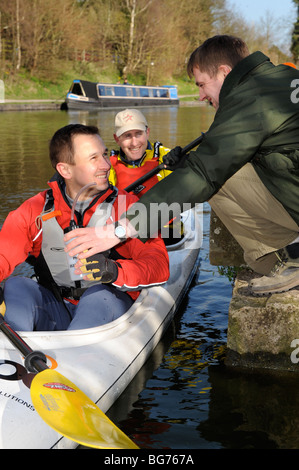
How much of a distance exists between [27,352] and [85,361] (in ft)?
1.11

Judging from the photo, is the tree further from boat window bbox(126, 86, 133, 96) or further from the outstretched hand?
the outstretched hand

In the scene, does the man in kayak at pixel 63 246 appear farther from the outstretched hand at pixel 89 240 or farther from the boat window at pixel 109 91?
the boat window at pixel 109 91

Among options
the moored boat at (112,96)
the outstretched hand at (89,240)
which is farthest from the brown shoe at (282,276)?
→ the moored boat at (112,96)

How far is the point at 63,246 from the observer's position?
10.7 feet

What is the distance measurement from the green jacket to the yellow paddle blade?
2.71 ft

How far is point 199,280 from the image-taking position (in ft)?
17.3

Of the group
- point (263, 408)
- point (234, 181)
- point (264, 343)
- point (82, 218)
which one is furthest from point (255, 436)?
point (82, 218)

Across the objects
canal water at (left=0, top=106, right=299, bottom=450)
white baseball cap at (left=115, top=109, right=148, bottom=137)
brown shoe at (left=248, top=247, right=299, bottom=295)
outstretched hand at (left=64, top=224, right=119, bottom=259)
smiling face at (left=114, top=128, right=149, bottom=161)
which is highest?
white baseball cap at (left=115, top=109, right=148, bottom=137)

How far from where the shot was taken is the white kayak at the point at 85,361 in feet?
7.73

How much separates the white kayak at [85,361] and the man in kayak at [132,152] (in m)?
1.50

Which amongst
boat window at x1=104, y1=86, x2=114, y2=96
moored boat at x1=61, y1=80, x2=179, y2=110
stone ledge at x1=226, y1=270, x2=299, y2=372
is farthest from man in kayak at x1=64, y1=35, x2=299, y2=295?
boat window at x1=104, y1=86, x2=114, y2=96

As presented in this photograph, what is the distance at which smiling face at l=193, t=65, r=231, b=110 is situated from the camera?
9.88 ft

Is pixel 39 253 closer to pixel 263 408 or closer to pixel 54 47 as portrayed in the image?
pixel 263 408

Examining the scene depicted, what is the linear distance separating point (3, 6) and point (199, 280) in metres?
32.9
